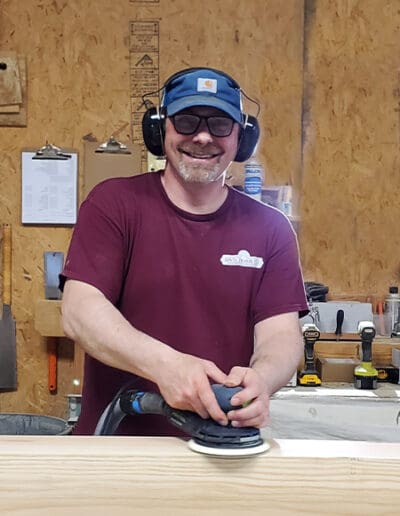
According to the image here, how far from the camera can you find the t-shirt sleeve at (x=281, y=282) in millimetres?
1409

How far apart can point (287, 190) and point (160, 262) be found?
1.69 metres

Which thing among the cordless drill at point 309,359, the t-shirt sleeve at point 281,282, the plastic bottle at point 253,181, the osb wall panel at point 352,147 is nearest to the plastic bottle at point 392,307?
the osb wall panel at point 352,147

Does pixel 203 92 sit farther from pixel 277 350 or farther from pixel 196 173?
pixel 277 350

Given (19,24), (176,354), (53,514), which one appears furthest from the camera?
(19,24)

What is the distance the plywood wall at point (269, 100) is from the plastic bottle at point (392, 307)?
114mm

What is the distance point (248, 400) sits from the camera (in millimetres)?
912

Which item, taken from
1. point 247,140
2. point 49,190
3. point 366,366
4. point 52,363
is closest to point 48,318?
point 52,363

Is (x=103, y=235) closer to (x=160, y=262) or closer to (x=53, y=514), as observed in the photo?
(x=160, y=262)

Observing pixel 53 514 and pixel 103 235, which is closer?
pixel 53 514

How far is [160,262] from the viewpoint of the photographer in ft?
4.61

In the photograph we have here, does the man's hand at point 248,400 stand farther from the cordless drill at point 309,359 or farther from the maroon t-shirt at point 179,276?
the cordless drill at point 309,359

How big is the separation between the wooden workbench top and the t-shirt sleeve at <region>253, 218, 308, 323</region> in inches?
22.3

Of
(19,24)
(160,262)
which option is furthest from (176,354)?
(19,24)

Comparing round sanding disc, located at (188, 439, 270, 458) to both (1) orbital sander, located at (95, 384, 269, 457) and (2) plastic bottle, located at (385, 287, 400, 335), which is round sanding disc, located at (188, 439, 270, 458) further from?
(2) plastic bottle, located at (385, 287, 400, 335)
